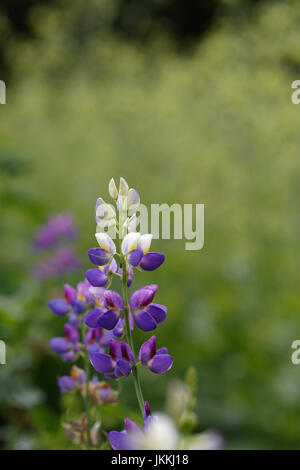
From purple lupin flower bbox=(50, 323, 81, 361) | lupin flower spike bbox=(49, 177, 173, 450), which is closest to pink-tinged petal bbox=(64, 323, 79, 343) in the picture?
purple lupin flower bbox=(50, 323, 81, 361)

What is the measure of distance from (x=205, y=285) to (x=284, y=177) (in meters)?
0.72

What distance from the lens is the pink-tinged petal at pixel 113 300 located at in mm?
732

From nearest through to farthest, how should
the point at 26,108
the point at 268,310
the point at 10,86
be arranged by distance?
the point at 268,310
the point at 26,108
the point at 10,86

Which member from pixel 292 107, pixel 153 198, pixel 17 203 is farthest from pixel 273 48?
pixel 17 203

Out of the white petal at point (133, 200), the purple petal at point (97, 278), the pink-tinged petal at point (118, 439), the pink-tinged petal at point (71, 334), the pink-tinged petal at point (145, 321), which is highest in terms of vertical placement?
the white petal at point (133, 200)

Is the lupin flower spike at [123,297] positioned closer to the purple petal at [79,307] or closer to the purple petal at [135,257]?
the purple petal at [135,257]

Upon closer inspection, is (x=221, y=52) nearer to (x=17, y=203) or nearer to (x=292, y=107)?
(x=292, y=107)

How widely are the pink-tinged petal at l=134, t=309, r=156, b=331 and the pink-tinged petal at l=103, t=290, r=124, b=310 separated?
3cm

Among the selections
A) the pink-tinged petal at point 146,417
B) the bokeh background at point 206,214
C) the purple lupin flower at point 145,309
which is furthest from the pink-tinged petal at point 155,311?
the bokeh background at point 206,214

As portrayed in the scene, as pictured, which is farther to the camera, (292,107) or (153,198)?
(153,198)

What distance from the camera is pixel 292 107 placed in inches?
106

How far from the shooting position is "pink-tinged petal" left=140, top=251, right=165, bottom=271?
2.51 ft

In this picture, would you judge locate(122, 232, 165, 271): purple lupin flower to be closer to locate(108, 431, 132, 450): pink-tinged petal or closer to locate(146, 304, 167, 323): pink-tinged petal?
locate(146, 304, 167, 323): pink-tinged petal

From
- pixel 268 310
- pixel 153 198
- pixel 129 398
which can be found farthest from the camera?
pixel 153 198
